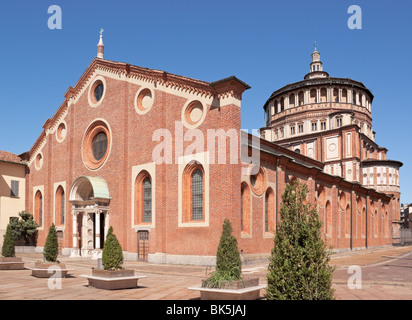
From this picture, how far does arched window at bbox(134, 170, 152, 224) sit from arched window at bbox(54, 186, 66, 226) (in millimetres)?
9999

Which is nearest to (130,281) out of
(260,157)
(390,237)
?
(260,157)

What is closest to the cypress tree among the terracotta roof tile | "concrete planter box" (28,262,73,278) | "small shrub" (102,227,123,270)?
"small shrub" (102,227,123,270)

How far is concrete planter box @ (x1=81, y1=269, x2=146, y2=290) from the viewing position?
487 inches

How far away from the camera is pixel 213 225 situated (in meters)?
21.1

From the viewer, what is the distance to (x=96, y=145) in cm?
2975

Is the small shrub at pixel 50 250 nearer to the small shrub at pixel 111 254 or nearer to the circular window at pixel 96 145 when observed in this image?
the small shrub at pixel 111 254

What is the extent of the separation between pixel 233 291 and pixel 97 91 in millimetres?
24148

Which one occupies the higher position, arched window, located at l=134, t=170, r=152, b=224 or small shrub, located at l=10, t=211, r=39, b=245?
arched window, located at l=134, t=170, r=152, b=224

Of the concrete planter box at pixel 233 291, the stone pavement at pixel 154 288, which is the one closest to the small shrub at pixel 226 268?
the concrete planter box at pixel 233 291

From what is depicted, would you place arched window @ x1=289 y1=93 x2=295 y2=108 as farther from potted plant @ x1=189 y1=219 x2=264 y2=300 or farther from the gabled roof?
potted plant @ x1=189 y1=219 x2=264 y2=300

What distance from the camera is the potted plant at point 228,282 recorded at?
31.2ft

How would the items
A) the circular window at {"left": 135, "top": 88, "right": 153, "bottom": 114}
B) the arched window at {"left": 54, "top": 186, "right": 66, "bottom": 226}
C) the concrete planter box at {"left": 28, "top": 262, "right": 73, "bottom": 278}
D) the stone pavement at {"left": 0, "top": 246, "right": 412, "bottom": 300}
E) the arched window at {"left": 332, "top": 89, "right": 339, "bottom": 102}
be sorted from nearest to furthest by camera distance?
the stone pavement at {"left": 0, "top": 246, "right": 412, "bottom": 300} < the concrete planter box at {"left": 28, "top": 262, "right": 73, "bottom": 278} < the circular window at {"left": 135, "top": 88, "right": 153, "bottom": 114} < the arched window at {"left": 54, "top": 186, "right": 66, "bottom": 226} < the arched window at {"left": 332, "top": 89, "right": 339, "bottom": 102}

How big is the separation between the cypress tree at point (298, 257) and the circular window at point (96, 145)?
21.4 m
